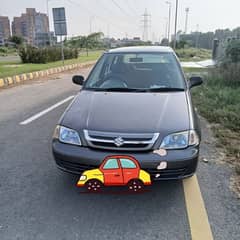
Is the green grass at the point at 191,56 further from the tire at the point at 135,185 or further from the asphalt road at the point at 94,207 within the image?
the tire at the point at 135,185

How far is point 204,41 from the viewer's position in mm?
65625

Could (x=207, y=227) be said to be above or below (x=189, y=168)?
below

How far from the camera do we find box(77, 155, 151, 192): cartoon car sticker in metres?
2.55

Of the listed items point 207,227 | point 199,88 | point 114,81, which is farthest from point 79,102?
point 199,88

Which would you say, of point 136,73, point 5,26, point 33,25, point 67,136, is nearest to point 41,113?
point 136,73

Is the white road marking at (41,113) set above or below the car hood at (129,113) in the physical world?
below

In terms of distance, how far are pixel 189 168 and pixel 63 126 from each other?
4.52 feet

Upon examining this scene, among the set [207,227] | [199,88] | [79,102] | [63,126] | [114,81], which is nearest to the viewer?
[207,227]

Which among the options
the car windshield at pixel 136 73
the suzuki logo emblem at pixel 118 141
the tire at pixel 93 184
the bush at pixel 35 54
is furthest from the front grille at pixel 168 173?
the bush at pixel 35 54

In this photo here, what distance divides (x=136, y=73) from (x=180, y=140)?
1696mm

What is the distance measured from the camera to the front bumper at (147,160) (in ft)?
8.39

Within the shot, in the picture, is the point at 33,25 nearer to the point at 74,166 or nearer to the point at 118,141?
the point at 74,166

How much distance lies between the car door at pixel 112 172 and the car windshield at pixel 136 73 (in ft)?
4.58

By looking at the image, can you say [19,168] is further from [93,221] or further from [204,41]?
[204,41]
